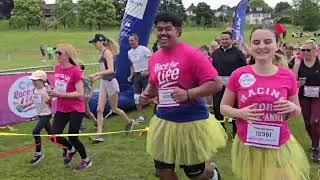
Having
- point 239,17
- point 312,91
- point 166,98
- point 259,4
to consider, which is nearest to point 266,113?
point 166,98

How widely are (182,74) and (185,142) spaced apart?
0.65 m

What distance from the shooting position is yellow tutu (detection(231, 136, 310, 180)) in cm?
378

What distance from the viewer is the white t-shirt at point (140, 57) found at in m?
10.1

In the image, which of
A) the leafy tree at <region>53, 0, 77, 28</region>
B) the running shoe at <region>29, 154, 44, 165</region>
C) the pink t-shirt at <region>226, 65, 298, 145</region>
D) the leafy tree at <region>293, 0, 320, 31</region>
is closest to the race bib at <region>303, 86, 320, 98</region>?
the pink t-shirt at <region>226, 65, 298, 145</region>

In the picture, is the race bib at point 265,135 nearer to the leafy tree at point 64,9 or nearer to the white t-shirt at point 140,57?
the white t-shirt at point 140,57

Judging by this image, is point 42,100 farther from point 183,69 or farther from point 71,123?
point 183,69

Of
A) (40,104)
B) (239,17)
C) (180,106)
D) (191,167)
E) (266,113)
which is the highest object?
(239,17)

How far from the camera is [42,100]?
698cm

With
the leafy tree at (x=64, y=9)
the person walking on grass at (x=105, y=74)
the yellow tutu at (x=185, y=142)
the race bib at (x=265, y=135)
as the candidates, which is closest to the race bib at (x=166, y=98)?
the yellow tutu at (x=185, y=142)

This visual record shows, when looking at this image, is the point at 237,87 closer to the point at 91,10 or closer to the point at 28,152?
the point at 28,152

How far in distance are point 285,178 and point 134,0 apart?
8.16 meters

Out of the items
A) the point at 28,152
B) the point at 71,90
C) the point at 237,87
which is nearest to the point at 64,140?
the point at 71,90

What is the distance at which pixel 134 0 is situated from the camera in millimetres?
11289

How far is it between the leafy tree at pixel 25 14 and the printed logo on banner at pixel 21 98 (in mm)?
69554
